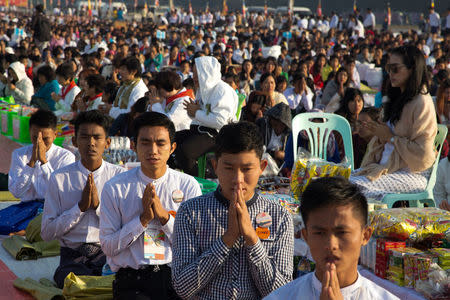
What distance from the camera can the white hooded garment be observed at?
6.41m

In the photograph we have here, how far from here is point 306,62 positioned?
12.8 meters

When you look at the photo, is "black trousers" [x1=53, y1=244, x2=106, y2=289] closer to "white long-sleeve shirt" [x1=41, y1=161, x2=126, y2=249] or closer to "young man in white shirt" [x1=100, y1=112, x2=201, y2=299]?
"white long-sleeve shirt" [x1=41, y1=161, x2=126, y2=249]

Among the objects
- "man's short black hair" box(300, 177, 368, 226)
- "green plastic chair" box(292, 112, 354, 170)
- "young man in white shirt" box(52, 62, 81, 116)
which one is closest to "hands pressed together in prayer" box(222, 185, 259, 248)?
"man's short black hair" box(300, 177, 368, 226)

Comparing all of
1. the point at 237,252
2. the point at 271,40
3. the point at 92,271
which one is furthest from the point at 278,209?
the point at 271,40

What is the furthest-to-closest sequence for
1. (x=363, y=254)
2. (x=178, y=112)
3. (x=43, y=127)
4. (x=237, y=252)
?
1. (x=178, y=112)
2. (x=43, y=127)
3. (x=363, y=254)
4. (x=237, y=252)

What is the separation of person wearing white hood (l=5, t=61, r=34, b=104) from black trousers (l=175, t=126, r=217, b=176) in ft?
18.1

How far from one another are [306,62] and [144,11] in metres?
30.0

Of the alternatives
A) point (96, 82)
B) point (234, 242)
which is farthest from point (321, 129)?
point (96, 82)

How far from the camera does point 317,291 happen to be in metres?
1.99

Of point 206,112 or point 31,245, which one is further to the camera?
point 206,112

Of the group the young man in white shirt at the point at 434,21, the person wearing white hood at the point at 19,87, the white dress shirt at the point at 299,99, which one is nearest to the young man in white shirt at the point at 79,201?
the white dress shirt at the point at 299,99

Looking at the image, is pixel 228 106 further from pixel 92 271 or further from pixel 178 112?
pixel 92 271

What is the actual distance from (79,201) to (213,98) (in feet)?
8.55

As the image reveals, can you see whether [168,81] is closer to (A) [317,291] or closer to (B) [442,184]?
(B) [442,184]
